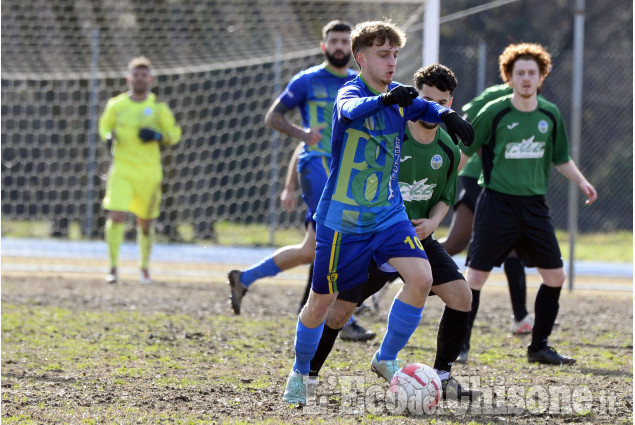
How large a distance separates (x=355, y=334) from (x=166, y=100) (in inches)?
360

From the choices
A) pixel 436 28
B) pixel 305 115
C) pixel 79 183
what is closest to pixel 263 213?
pixel 79 183

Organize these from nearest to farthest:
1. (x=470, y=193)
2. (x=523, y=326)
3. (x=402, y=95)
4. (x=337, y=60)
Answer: (x=402, y=95)
(x=337, y=60)
(x=470, y=193)
(x=523, y=326)

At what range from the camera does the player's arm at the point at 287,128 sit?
254 inches

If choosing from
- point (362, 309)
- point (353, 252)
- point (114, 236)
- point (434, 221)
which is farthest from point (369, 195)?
point (114, 236)

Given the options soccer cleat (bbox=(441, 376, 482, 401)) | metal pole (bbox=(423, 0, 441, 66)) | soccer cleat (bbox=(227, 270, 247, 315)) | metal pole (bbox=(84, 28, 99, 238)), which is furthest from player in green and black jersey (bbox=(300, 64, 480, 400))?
metal pole (bbox=(84, 28, 99, 238))

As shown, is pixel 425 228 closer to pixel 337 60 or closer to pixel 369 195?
pixel 369 195

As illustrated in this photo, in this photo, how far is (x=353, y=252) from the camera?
14.1 feet

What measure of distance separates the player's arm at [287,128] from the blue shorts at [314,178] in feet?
0.62

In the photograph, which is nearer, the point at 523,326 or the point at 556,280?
the point at 556,280

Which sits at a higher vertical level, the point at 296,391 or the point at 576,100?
the point at 576,100

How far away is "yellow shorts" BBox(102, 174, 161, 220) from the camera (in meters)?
10.1

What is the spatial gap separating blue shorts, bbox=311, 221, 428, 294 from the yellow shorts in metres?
6.14

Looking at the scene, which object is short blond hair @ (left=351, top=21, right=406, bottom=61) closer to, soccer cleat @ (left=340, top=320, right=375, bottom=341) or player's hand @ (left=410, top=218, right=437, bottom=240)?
player's hand @ (left=410, top=218, right=437, bottom=240)

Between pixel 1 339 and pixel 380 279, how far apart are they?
109 inches
